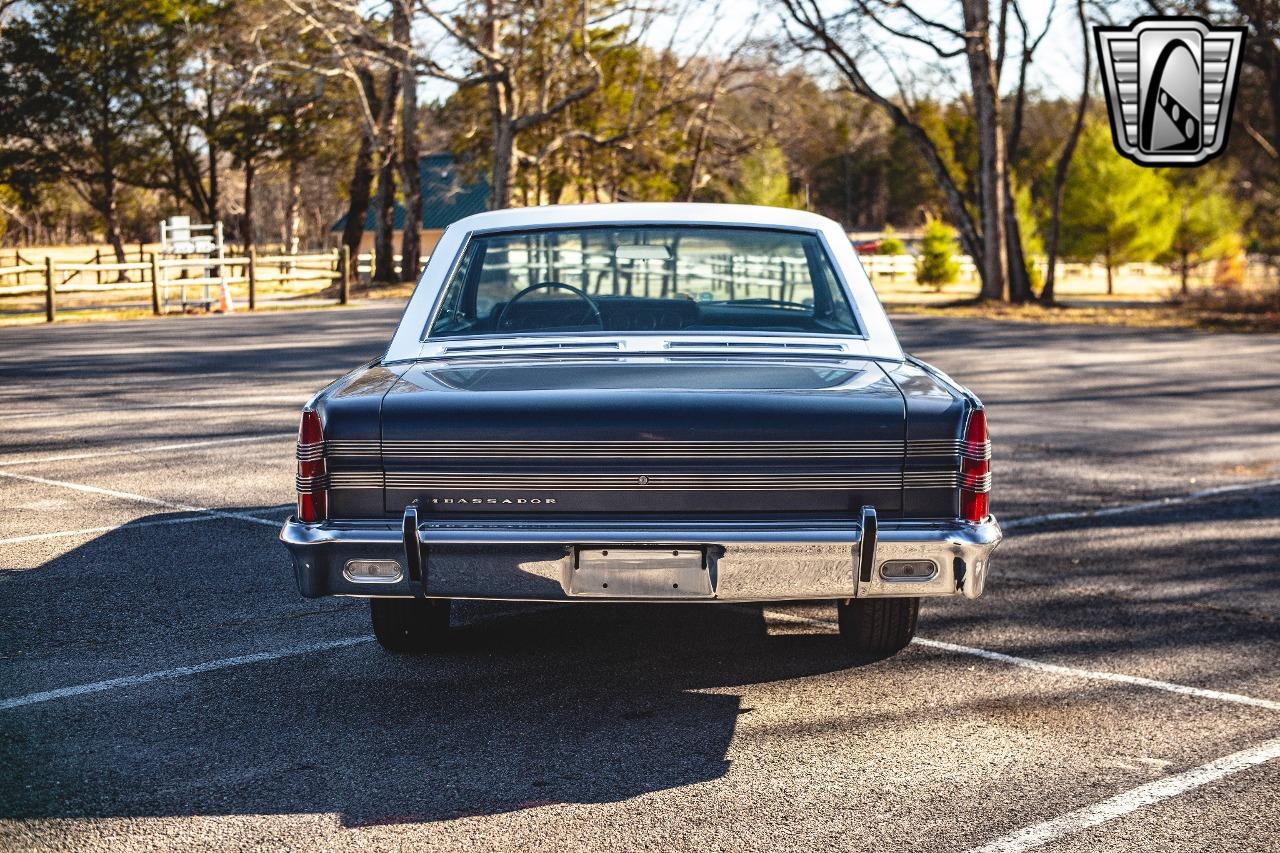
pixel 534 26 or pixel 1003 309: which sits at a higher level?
pixel 534 26

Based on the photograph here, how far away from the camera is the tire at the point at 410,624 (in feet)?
17.3

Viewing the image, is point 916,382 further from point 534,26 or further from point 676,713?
point 534,26

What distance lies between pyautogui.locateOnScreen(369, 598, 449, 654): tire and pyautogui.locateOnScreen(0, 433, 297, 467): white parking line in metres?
5.89

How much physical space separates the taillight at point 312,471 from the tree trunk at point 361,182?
37.2 meters

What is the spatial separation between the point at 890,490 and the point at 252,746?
2110mm

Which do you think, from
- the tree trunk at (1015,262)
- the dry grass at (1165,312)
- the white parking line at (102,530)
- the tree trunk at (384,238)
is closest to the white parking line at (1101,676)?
the white parking line at (102,530)

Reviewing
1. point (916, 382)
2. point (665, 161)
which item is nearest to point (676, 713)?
point (916, 382)

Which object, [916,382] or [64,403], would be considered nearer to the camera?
[916,382]

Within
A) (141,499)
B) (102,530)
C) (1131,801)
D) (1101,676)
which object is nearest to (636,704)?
(1131,801)

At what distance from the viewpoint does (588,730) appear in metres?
4.57


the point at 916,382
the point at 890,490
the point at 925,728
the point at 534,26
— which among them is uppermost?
the point at 534,26

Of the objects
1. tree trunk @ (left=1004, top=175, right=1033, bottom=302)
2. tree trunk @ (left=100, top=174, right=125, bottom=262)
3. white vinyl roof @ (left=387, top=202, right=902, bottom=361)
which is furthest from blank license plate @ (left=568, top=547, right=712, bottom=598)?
tree trunk @ (left=100, top=174, right=125, bottom=262)

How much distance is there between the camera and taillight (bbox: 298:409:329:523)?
14.4 ft

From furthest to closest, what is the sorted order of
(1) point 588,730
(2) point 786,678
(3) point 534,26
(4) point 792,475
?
(3) point 534,26 < (2) point 786,678 < (1) point 588,730 < (4) point 792,475
